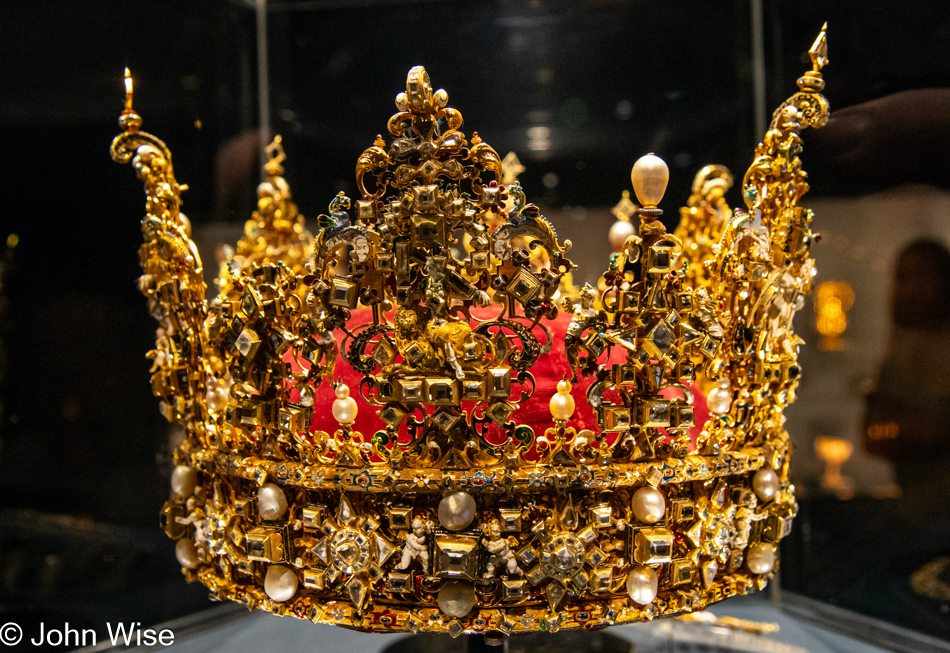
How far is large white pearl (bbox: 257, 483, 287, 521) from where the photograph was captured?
3.81 ft

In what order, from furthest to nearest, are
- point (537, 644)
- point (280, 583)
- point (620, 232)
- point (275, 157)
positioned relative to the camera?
point (275, 157) < point (620, 232) < point (537, 644) < point (280, 583)

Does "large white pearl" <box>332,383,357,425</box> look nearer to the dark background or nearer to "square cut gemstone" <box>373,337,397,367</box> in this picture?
"square cut gemstone" <box>373,337,397,367</box>

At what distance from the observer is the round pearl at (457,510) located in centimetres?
107

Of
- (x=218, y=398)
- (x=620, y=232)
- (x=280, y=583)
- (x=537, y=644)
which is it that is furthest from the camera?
(x=620, y=232)

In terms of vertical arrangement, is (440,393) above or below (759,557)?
above

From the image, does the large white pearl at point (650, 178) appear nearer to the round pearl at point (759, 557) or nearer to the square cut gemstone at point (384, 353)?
the square cut gemstone at point (384, 353)

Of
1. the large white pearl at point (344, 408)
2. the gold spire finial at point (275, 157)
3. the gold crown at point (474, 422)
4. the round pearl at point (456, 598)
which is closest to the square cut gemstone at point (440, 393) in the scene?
the gold crown at point (474, 422)

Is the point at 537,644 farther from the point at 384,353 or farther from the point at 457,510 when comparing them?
the point at 384,353

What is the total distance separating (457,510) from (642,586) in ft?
1.03

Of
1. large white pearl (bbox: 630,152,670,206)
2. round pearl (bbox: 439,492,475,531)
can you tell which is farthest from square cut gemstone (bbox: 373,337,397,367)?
large white pearl (bbox: 630,152,670,206)

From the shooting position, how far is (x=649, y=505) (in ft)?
3.64

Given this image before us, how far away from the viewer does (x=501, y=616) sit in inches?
43.7

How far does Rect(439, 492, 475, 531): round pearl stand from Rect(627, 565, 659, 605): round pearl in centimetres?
28

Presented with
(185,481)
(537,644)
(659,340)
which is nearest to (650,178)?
(659,340)
